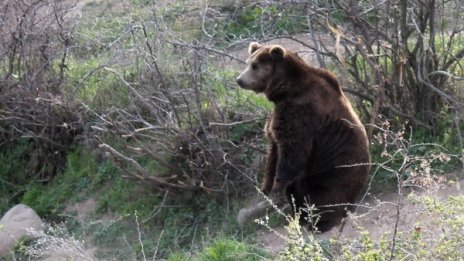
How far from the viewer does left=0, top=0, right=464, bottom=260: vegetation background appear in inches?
369

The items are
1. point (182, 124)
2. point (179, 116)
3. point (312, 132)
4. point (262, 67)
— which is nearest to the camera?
point (312, 132)

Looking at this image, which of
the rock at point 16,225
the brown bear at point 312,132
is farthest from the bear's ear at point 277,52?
the rock at point 16,225

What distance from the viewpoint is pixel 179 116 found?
34.9 feet

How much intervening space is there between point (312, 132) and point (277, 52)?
2.38ft

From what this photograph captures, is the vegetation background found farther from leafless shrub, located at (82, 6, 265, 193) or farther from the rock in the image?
the rock

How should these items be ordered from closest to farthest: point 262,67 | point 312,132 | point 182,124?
1. point 312,132
2. point 262,67
3. point 182,124

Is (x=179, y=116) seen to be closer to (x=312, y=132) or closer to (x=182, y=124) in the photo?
(x=182, y=124)

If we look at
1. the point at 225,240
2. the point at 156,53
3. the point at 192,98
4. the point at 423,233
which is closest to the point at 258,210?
the point at 225,240

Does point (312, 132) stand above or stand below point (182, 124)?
above

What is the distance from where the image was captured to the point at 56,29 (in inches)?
486

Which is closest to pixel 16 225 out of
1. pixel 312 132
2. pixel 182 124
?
pixel 182 124

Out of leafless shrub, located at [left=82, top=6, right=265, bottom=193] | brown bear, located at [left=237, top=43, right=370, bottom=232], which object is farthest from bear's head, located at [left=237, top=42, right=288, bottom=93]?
leafless shrub, located at [left=82, top=6, right=265, bottom=193]

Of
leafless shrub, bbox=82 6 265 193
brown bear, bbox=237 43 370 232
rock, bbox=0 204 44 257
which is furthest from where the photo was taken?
rock, bbox=0 204 44 257

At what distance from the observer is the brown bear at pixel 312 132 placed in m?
7.87
